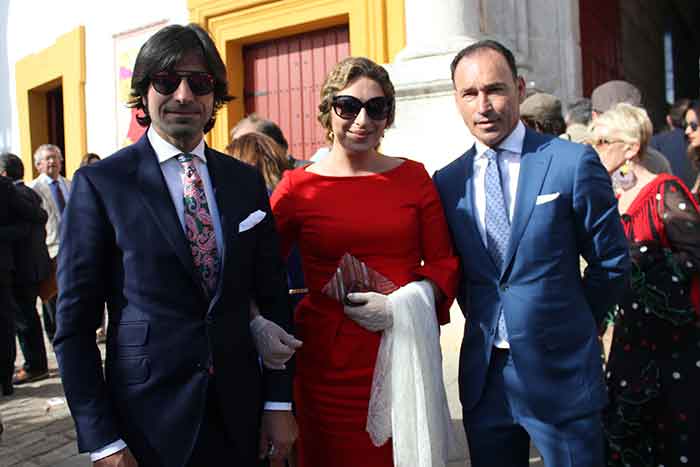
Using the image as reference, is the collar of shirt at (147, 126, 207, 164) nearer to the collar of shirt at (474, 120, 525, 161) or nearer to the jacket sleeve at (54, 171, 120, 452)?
the jacket sleeve at (54, 171, 120, 452)

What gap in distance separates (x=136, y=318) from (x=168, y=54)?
76 cm

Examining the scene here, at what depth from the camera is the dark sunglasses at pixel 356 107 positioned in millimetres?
2324

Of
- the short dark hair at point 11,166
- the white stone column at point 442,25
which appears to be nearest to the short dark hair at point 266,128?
the white stone column at point 442,25

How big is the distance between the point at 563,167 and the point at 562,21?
4.89m

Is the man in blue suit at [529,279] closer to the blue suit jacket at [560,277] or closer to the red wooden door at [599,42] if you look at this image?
the blue suit jacket at [560,277]

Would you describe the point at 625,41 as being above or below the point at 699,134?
above

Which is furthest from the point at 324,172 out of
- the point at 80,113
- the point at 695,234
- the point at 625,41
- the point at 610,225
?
the point at 625,41

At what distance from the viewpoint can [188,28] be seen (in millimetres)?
2010

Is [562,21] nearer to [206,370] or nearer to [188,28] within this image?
[188,28]

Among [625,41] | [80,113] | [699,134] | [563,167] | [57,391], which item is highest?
[625,41]

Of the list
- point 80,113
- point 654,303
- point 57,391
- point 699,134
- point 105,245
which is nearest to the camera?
point 105,245

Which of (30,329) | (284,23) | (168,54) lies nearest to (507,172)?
(168,54)

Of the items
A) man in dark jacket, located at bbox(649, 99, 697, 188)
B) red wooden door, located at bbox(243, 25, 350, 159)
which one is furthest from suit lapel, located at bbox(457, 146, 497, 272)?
red wooden door, located at bbox(243, 25, 350, 159)

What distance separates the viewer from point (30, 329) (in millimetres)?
5809
